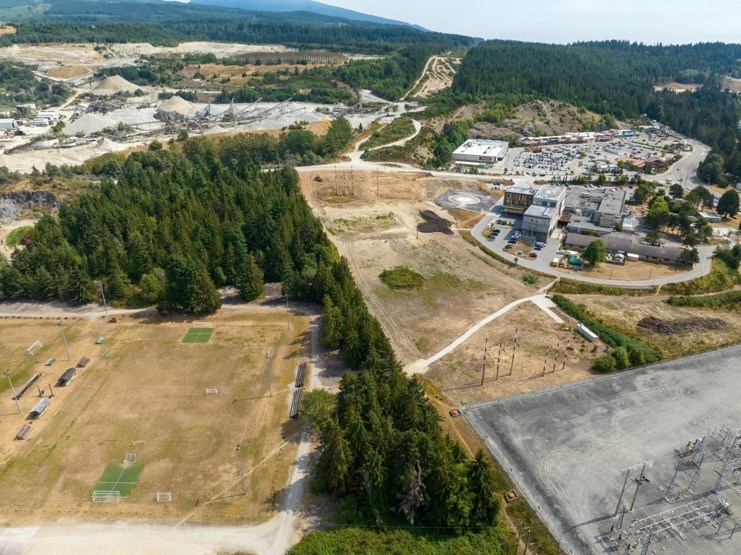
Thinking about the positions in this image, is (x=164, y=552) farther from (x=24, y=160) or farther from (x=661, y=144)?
(x=661, y=144)

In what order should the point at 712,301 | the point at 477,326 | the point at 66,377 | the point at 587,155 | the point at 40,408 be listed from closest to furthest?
the point at 40,408 < the point at 66,377 < the point at 477,326 < the point at 712,301 < the point at 587,155

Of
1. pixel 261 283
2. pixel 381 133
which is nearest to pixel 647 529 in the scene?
pixel 261 283

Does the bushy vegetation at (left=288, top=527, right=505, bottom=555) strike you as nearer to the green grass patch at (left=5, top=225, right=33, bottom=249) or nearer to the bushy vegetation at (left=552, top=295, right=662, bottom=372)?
the bushy vegetation at (left=552, top=295, right=662, bottom=372)

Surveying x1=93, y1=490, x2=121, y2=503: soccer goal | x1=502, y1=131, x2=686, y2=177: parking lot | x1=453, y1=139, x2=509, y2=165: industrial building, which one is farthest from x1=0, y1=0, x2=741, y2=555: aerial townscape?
x1=453, y1=139, x2=509, y2=165: industrial building

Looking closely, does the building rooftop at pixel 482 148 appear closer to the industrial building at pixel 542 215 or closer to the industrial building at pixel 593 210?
the industrial building at pixel 593 210

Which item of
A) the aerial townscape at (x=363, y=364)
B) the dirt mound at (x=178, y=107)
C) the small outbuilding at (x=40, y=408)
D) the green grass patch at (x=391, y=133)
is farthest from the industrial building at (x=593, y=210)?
the dirt mound at (x=178, y=107)

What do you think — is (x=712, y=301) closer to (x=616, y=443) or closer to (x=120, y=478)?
(x=616, y=443)

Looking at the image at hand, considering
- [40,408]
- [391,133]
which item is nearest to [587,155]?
[391,133]
